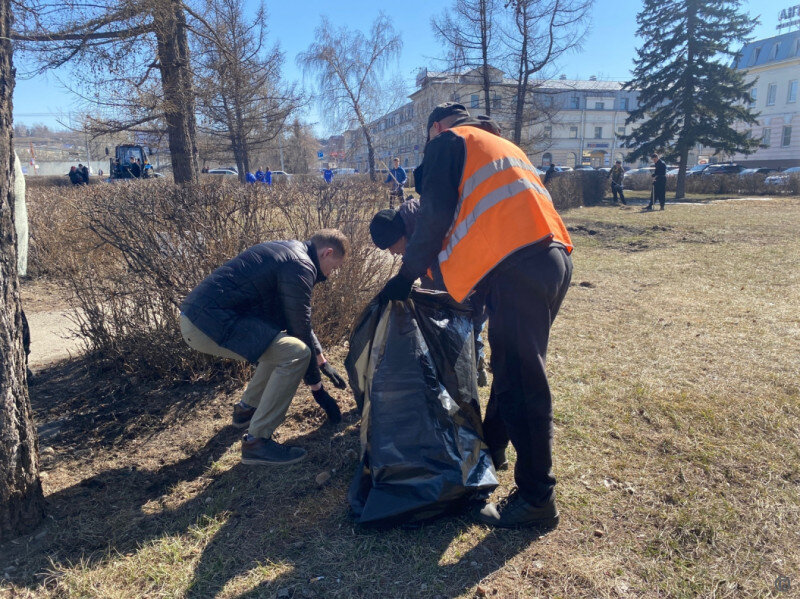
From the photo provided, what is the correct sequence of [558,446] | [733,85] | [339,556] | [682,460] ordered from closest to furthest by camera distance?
1. [339,556]
2. [682,460]
3. [558,446]
4. [733,85]

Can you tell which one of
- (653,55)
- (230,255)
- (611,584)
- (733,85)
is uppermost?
(653,55)

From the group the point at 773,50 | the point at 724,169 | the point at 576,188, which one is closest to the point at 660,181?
the point at 576,188

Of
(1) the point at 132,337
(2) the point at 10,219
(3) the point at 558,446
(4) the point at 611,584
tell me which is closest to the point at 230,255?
(1) the point at 132,337

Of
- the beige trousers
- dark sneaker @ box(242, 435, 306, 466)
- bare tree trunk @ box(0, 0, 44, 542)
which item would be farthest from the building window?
bare tree trunk @ box(0, 0, 44, 542)

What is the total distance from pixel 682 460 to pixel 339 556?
1.78m

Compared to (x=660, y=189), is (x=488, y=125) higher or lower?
higher

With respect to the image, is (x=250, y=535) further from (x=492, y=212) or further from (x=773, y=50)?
(x=773, y=50)

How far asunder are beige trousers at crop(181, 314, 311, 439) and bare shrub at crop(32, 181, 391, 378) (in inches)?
39.5

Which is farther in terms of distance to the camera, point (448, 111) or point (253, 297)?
point (253, 297)

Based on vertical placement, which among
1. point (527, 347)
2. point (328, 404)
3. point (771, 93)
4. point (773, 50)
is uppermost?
point (773, 50)

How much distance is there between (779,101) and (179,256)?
50795 mm

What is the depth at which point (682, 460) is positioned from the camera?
8.64ft

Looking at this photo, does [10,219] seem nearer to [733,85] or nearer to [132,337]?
[132,337]

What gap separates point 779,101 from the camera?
40.6 meters
